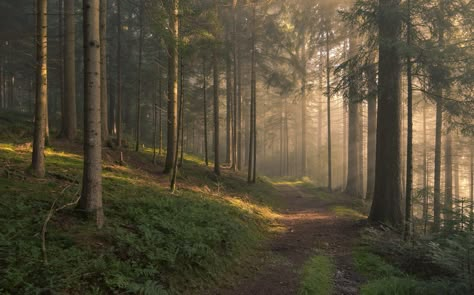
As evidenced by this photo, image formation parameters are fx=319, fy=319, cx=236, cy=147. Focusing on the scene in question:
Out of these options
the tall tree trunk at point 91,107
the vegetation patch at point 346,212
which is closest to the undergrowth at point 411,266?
the vegetation patch at point 346,212

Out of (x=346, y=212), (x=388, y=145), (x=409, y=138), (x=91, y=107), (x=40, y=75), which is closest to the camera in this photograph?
(x=91, y=107)

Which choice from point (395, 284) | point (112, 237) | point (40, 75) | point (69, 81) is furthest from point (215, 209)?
point (69, 81)

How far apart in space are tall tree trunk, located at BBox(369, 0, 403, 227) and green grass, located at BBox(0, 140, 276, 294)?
15.0 feet

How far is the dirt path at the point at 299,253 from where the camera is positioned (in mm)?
6551

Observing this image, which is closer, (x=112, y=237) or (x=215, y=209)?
(x=112, y=237)

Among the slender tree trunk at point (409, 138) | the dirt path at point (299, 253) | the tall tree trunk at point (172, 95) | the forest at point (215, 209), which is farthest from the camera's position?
the tall tree trunk at point (172, 95)

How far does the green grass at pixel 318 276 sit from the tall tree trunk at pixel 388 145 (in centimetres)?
427

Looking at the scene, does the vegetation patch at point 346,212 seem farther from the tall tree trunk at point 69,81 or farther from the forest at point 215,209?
the tall tree trunk at point 69,81

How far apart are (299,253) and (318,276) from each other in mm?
1903

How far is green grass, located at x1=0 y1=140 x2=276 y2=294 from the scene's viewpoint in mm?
4449

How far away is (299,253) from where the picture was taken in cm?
892

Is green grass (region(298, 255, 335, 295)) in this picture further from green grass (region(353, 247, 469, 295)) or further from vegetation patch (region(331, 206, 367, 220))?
vegetation patch (region(331, 206, 367, 220))

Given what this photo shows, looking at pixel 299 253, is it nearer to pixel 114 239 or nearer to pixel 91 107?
pixel 114 239

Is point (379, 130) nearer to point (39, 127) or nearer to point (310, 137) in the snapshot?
point (39, 127)
